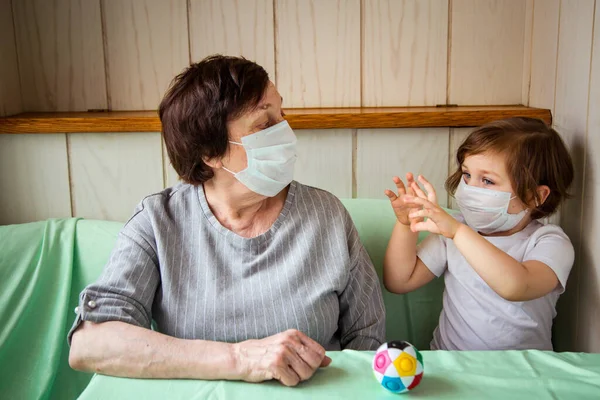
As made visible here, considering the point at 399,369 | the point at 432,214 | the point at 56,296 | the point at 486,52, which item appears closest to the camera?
the point at 399,369

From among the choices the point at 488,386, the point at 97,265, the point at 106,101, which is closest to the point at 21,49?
the point at 106,101

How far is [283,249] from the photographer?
143cm

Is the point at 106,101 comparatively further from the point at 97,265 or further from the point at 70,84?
the point at 97,265

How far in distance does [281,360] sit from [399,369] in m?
0.21

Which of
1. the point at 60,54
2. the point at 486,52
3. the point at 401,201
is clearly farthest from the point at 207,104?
the point at 486,52

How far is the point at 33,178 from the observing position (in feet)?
6.21

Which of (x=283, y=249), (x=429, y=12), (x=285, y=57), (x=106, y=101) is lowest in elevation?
(x=283, y=249)

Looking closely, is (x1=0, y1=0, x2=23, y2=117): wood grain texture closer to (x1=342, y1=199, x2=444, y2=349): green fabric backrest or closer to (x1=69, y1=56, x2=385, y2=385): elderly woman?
(x1=69, y1=56, x2=385, y2=385): elderly woman

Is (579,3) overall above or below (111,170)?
above

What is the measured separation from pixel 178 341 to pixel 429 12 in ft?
4.15

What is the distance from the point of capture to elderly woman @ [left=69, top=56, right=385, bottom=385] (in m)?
1.38

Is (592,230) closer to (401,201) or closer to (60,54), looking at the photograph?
(401,201)

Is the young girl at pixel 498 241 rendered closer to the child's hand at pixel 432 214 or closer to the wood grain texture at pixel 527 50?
the child's hand at pixel 432 214

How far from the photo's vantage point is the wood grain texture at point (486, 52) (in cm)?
192
